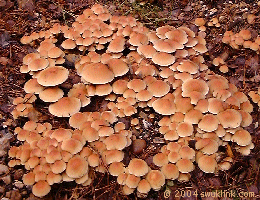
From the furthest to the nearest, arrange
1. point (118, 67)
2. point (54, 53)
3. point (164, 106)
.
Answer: point (54, 53)
point (118, 67)
point (164, 106)

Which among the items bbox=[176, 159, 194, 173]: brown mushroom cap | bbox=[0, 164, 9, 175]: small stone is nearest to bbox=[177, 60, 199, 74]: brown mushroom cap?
bbox=[176, 159, 194, 173]: brown mushroom cap

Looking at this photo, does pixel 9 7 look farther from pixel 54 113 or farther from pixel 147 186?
pixel 147 186

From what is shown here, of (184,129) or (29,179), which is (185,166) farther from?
(29,179)

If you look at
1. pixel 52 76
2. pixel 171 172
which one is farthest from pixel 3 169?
pixel 171 172

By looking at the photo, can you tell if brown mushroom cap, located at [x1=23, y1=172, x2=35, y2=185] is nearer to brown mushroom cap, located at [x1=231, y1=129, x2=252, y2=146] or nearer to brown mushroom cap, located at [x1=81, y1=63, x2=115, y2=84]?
brown mushroom cap, located at [x1=81, y1=63, x2=115, y2=84]

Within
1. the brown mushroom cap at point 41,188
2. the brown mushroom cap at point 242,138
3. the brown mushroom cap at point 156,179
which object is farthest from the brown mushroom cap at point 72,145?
the brown mushroom cap at point 242,138

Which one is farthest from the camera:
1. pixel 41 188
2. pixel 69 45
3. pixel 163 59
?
pixel 69 45
